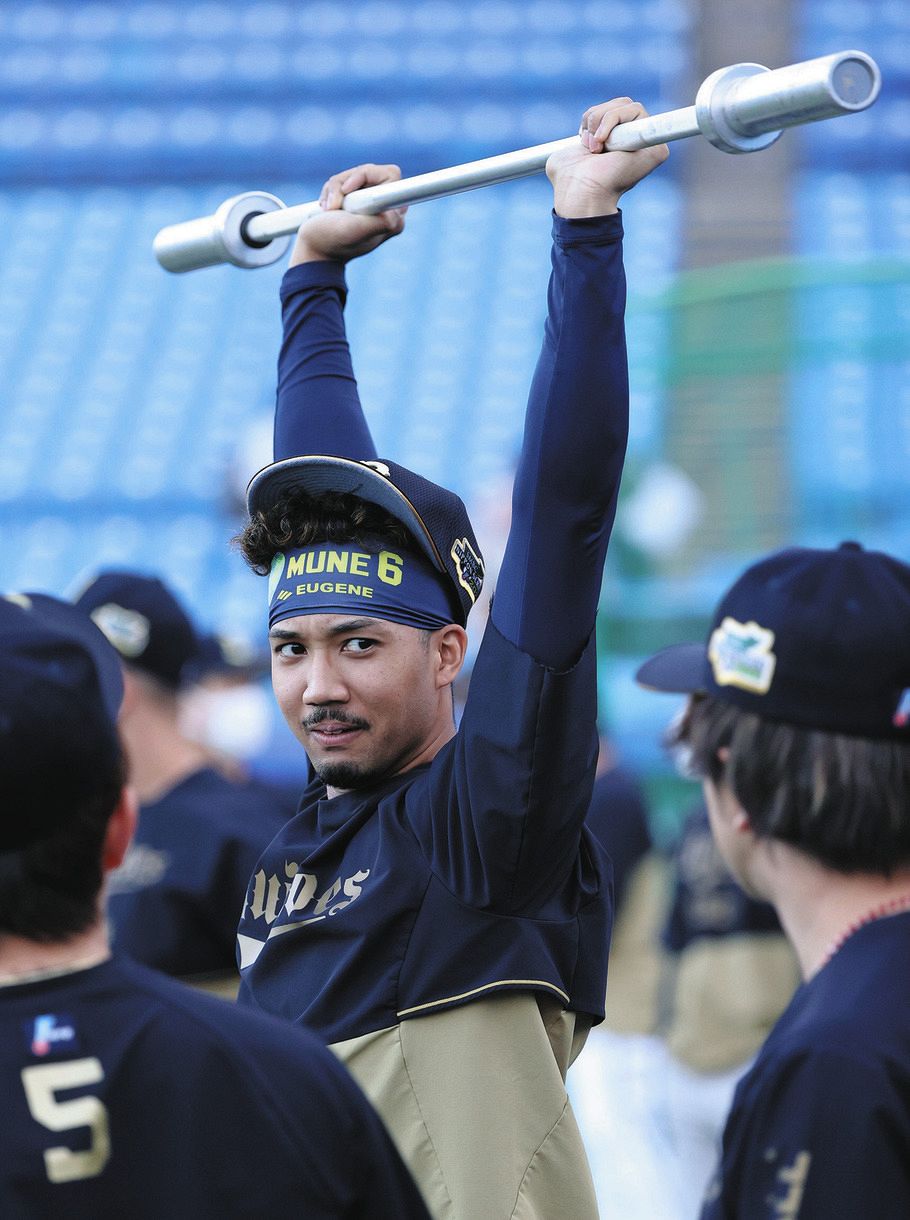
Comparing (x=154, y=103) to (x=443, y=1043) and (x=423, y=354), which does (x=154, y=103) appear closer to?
(x=423, y=354)

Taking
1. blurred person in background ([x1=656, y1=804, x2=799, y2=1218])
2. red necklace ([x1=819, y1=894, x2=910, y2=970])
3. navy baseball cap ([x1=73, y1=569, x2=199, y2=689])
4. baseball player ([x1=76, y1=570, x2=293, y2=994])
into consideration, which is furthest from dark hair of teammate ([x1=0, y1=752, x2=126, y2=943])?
blurred person in background ([x1=656, y1=804, x2=799, y2=1218])

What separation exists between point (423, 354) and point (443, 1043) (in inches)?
428

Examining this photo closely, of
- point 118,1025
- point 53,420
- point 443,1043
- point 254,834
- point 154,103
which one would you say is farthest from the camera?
point 154,103

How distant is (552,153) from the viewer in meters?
2.01

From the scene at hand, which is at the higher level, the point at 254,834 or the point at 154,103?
the point at 154,103

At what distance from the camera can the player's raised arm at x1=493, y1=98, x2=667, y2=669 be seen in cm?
192

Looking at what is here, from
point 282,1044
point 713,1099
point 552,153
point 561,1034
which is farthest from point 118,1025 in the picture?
point 713,1099

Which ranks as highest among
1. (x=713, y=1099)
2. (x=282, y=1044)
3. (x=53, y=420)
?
(x=53, y=420)

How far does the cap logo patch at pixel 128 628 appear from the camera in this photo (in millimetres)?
4172

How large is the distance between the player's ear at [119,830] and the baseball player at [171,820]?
203cm

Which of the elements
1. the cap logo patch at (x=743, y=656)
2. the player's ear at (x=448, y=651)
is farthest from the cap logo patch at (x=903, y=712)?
the player's ear at (x=448, y=651)

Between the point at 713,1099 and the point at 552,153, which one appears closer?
the point at 552,153

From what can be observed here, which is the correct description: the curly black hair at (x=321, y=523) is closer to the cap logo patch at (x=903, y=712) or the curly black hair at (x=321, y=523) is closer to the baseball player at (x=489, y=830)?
the baseball player at (x=489, y=830)

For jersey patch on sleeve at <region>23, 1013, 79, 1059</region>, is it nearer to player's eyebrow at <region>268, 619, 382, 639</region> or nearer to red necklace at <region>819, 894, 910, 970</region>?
red necklace at <region>819, 894, 910, 970</region>
